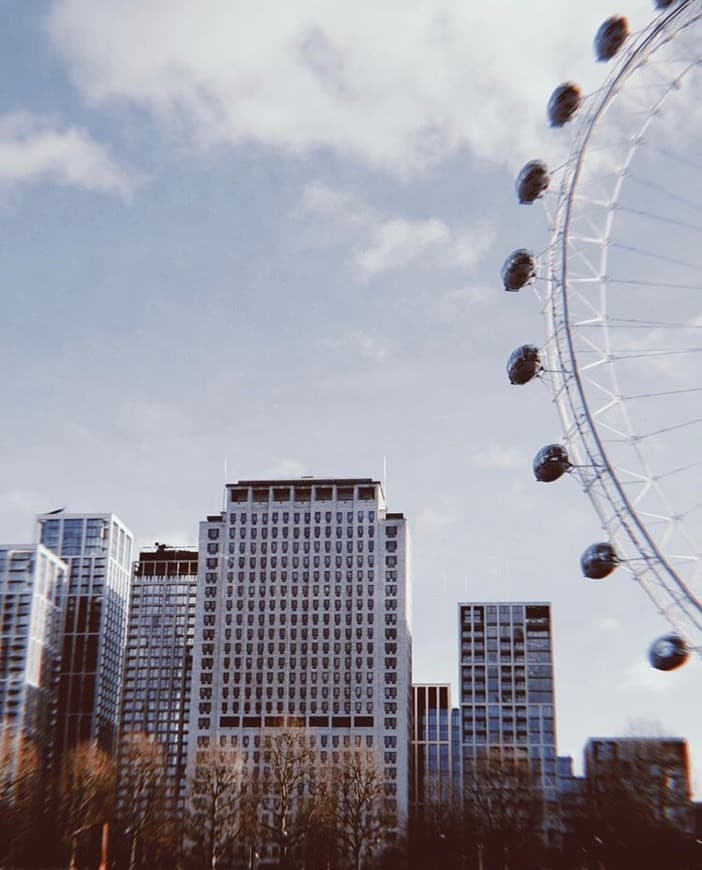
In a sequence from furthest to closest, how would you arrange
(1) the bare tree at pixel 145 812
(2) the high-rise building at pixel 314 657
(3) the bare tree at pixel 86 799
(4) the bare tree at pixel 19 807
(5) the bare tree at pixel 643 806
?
(2) the high-rise building at pixel 314 657, (1) the bare tree at pixel 145 812, (3) the bare tree at pixel 86 799, (4) the bare tree at pixel 19 807, (5) the bare tree at pixel 643 806

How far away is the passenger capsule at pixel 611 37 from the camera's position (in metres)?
41.5

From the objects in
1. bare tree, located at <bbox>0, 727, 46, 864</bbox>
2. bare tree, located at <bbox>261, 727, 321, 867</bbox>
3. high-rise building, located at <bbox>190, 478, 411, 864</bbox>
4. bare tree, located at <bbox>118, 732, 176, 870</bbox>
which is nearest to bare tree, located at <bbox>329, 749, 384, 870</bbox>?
bare tree, located at <bbox>261, 727, 321, 867</bbox>

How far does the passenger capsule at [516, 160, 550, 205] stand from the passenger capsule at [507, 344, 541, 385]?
548 centimetres

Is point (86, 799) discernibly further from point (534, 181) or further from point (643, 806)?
point (534, 181)

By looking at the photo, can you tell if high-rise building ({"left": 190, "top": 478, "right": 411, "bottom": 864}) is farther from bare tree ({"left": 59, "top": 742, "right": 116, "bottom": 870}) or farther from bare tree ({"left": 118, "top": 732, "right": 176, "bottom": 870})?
bare tree ({"left": 59, "top": 742, "right": 116, "bottom": 870})

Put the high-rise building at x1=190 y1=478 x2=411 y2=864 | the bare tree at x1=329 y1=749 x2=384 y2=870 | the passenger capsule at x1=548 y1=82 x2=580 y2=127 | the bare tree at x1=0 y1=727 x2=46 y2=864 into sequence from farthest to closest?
1. the high-rise building at x1=190 y1=478 x2=411 y2=864
2. the bare tree at x1=329 y1=749 x2=384 y2=870
3. the bare tree at x1=0 y1=727 x2=46 y2=864
4. the passenger capsule at x1=548 y1=82 x2=580 y2=127

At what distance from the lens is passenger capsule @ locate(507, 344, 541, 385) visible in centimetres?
4166

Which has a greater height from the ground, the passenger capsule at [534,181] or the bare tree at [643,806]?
the passenger capsule at [534,181]

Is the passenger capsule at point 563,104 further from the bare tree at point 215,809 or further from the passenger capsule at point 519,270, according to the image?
the bare tree at point 215,809

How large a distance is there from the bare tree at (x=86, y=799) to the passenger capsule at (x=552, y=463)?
2486 inches

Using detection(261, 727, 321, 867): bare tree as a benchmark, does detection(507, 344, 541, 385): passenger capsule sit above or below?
above

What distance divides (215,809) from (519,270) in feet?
306

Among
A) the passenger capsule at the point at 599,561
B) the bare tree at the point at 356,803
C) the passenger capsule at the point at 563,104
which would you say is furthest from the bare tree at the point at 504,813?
the passenger capsule at the point at 563,104

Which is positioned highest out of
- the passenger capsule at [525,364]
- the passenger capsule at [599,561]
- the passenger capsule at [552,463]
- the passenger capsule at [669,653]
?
the passenger capsule at [525,364]
